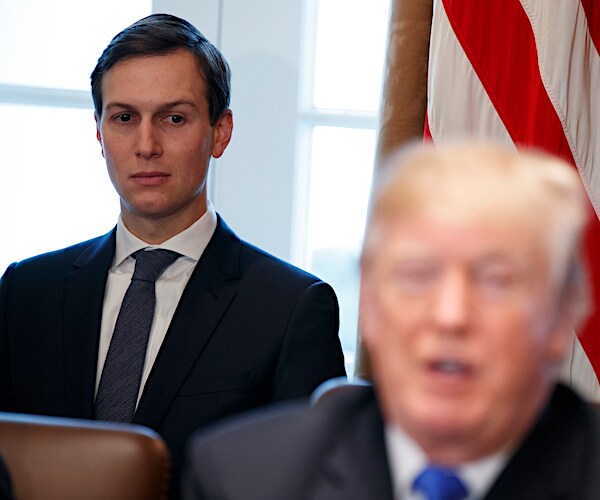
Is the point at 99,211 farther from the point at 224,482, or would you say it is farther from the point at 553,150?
the point at 224,482

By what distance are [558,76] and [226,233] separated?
3.03 feet

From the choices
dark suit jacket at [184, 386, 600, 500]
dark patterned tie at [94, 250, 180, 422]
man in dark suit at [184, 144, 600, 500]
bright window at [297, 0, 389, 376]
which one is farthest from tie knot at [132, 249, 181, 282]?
man in dark suit at [184, 144, 600, 500]

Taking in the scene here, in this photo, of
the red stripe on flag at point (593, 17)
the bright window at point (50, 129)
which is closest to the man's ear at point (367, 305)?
the red stripe on flag at point (593, 17)

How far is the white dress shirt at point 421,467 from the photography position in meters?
0.90

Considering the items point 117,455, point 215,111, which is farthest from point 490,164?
point 215,111

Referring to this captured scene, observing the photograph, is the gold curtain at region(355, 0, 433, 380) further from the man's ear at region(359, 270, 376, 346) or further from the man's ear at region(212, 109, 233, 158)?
the man's ear at region(359, 270, 376, 346)

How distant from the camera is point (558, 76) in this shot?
256cm

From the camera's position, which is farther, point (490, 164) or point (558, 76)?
point (558, 76)

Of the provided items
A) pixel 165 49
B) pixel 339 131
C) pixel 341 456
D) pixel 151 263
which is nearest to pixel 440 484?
pixel 341 456

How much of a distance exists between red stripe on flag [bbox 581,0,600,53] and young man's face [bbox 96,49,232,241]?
1000 mm

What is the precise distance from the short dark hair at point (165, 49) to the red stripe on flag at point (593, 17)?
0.93m

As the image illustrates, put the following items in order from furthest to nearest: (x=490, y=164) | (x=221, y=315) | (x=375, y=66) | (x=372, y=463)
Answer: (x=375, y=66), (x=221, y=315), (x=372, y=463), (x=490, y=164)

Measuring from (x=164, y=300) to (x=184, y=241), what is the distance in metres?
0.13

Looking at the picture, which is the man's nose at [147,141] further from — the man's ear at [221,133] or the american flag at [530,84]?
the american flag at [530,84]
